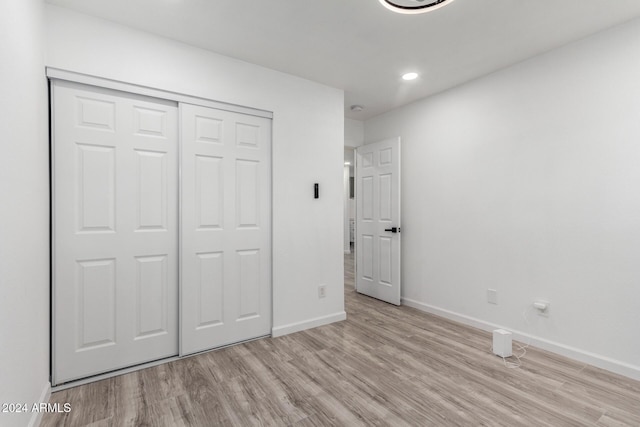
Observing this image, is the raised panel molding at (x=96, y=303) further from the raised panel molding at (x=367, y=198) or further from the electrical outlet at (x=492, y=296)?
the electrical outlet at (x=492, y=296)

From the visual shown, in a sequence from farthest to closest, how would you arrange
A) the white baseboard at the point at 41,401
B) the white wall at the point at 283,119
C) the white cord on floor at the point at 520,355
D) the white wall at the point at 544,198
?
the white cord on floor at the point at 520,355
the white wall at the point at 544,198
the white wall at the point at 283,119
the white baseboard at the point at 41,401

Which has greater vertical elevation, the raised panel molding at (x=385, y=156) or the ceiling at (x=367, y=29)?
the ceiling at (x=367, y=29)

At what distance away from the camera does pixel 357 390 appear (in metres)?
2.11

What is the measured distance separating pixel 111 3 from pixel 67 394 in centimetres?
257

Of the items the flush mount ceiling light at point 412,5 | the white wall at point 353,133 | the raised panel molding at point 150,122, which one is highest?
the flush mount ceiling light at point 412,5

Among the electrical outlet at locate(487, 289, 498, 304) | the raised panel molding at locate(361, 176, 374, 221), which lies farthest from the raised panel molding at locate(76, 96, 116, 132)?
the electrical outlet at locate(487, 289, 498, 304)

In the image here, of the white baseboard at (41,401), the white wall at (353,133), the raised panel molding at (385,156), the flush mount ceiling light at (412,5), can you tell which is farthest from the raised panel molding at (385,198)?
the white baseboard at (41,401)

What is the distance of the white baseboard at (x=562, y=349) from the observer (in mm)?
2275

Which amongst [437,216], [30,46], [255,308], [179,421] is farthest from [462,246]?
[30,46]

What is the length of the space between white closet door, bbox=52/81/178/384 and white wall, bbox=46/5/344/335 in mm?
254

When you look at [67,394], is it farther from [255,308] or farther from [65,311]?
[255,308]

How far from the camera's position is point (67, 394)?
6.68 feet

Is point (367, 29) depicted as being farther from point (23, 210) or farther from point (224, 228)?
point (23, 210)

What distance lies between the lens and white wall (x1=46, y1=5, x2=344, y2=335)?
2203 mm
